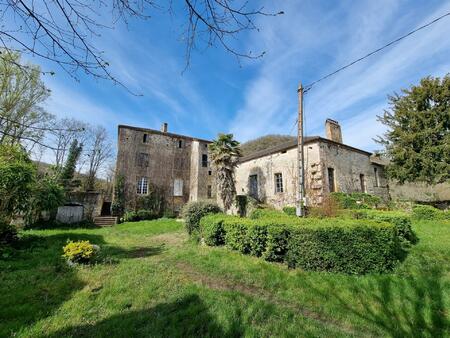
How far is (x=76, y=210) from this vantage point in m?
16.1

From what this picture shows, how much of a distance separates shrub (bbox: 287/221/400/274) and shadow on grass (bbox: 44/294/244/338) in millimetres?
3118

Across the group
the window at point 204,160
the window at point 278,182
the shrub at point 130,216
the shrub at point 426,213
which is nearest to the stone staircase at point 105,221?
the shrub at point 130,216

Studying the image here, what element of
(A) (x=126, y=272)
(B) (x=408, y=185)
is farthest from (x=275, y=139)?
(A) (x=126, y=272)

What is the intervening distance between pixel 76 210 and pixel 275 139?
36.0 m

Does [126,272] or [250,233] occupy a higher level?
[250,233]

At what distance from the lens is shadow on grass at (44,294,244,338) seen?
118 inches

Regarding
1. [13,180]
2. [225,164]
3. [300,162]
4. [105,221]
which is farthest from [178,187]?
[300,162]

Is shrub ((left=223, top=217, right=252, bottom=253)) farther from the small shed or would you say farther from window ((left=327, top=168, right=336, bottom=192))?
the small shed

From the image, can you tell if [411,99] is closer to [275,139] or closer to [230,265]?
[230,265]

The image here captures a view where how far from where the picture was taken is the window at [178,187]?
69.8 ft

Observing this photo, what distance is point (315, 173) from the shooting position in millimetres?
14547

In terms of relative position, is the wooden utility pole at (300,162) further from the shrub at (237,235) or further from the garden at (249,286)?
the garden at (249,286)

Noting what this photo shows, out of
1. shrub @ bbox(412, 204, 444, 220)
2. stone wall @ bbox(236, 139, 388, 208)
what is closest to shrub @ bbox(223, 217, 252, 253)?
stone wall @ bbox(236, 139, 388, 208)

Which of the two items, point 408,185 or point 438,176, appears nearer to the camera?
point 438,176
